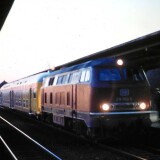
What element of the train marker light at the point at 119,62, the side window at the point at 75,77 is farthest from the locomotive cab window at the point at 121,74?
the side window at the point at 75,77

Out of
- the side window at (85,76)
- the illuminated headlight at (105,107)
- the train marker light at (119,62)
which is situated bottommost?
the illuminated headlight at (105,107)

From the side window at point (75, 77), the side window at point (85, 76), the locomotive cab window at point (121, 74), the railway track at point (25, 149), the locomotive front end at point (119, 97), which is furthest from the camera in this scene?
the side window at point (75, 77)

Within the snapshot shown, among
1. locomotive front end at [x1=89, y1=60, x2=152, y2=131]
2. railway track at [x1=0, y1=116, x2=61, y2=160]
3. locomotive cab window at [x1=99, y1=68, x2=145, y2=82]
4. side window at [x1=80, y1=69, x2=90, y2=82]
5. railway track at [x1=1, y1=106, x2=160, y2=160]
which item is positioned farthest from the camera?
side window at [x1=80, y1=69, x2=90, y2=82]

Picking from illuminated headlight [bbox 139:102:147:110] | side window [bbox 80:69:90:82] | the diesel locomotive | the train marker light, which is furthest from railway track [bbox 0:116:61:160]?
the train marker light

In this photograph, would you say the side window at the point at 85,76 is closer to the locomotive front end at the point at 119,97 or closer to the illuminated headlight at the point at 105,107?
the locomotive front end at the point at 119,97

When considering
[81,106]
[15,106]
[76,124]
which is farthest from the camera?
[15,106]

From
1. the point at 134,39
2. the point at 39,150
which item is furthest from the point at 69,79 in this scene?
the point at 134,39

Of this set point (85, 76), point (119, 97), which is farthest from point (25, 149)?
point (119, 97)

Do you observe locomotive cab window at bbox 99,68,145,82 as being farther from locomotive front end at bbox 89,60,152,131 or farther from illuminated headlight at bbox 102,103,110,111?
illuminated headlight at bbox 102,103,110,111

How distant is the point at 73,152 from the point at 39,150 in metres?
1.24

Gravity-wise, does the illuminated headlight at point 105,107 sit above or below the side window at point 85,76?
below

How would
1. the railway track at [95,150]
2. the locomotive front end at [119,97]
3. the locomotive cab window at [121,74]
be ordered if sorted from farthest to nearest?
the locomotive cab window at [121,74] < the locomotive front end at [119,97] < the railway track at [95,150]

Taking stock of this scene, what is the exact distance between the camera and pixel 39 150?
42.3 ft

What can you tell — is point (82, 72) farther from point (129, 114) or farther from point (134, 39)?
point (134, 39)
